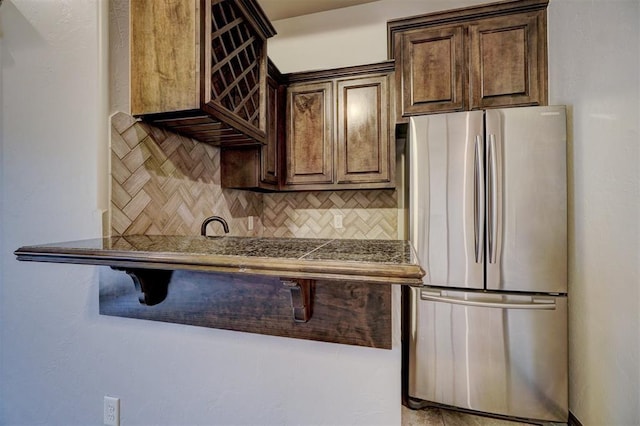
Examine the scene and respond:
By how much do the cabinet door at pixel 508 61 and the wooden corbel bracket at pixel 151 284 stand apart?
212cm

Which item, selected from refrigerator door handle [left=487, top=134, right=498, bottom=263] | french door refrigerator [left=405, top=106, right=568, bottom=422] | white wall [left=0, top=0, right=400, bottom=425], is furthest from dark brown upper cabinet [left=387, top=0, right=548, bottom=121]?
white wall [left=0, top=0, right=400, bottom=425]

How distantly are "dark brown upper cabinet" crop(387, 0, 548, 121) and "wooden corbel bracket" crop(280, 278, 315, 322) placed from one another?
166 centimetres

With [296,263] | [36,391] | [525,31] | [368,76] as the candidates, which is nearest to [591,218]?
[525,31]

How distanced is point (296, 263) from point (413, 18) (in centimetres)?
222

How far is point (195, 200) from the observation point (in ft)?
5.43

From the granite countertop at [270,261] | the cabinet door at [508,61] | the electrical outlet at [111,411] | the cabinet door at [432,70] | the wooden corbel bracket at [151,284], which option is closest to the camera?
the granite countertop at [270,261]

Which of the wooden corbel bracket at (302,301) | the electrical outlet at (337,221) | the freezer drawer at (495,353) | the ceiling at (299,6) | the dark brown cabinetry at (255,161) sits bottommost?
the freezer drawer at (495,353)

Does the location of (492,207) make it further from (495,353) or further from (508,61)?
(508,61)

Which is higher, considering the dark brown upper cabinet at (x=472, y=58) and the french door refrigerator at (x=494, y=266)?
the dark brown upper cabinet at (x=472, y=58)

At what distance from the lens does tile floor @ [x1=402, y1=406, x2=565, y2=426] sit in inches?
70.7

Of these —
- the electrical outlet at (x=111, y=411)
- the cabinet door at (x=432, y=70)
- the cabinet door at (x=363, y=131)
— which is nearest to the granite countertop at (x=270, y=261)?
the electrical outlet at (x=111, y=411)

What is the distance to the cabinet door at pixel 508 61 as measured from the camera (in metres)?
1.90

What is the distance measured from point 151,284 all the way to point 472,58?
233 cm

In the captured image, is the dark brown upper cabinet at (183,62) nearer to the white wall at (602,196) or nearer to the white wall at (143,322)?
the white wall at (143,322)
